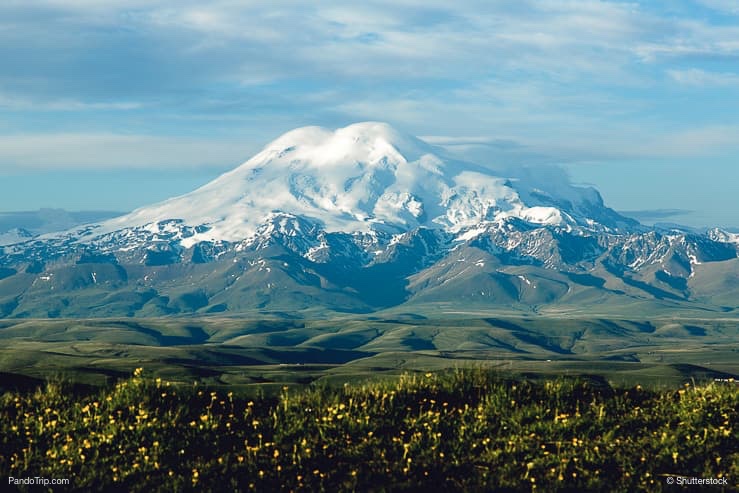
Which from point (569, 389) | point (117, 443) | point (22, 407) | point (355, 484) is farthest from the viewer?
point (569, 389)

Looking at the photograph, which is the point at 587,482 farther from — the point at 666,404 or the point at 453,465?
the point at 666,404

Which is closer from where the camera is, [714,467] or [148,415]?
[714,467]

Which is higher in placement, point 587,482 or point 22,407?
point 22,407

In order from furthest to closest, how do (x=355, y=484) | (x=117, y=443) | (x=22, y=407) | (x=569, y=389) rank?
(x=569, y=389)
(x=22, y=407)
(x=117, y=443)
(x=355, y=484)

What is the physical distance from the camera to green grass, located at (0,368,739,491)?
68.0ft

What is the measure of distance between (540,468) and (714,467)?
3.97 meters

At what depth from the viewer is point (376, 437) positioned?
2250 cm

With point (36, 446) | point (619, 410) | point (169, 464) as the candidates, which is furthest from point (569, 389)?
point (36, 446)

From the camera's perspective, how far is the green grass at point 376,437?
20719 mm

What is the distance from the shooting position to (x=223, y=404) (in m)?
24.5

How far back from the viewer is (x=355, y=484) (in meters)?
20.4

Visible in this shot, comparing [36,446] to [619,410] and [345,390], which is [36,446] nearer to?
[345,390]

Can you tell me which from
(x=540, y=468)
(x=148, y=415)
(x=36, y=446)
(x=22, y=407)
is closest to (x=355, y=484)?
(x=540, y=468)

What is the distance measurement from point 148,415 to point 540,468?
366 inches
